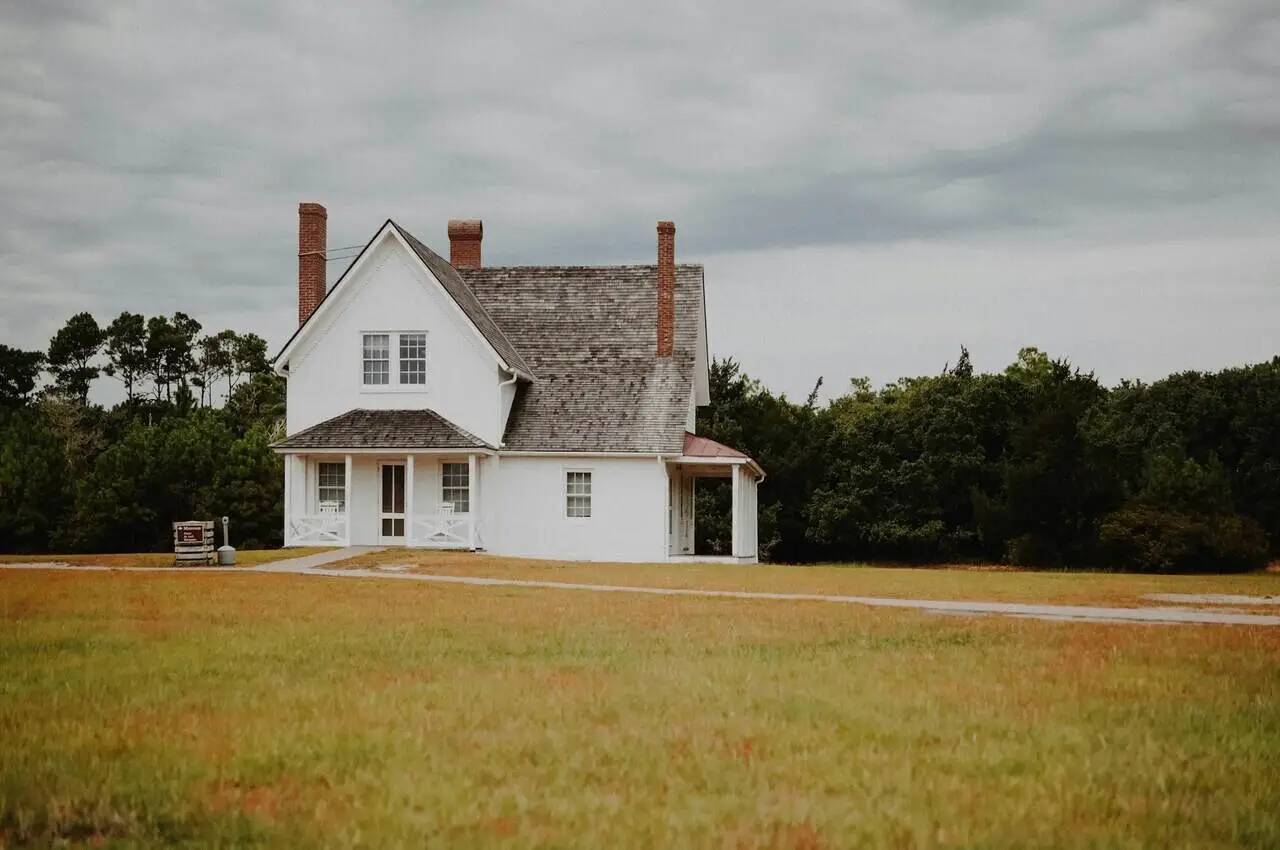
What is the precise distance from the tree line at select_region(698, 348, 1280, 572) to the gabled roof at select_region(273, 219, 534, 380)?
10537 mm

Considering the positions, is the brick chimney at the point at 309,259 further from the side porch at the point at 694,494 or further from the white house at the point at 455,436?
the side porch at the point at 694,494

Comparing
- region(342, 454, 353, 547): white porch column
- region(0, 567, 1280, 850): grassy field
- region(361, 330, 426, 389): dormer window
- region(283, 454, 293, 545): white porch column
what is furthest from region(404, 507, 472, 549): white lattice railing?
region(0, 567, 1280, 850): grassy field

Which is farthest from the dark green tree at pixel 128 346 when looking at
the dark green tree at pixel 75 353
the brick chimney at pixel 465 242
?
the brick chimney at pixel 465 242

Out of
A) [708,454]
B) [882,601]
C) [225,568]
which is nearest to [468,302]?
[708,454]

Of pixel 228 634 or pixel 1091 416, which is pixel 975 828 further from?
pixel 1091 416

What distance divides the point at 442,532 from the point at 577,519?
154 inches

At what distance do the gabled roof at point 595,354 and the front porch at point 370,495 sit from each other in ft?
6.72

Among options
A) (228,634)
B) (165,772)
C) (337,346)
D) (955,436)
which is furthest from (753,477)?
(165,772)

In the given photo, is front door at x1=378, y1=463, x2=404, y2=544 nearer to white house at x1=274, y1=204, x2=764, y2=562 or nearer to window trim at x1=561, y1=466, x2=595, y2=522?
A: white house at x1=274, y1=204, x2=764, y2=562

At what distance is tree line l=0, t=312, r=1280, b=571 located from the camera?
41.8m

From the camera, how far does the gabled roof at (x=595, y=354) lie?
36.2 meters

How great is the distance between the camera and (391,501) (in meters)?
36.4

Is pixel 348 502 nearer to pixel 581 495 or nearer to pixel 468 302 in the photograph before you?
pixel 581 495

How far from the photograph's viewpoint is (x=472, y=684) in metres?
10.2
